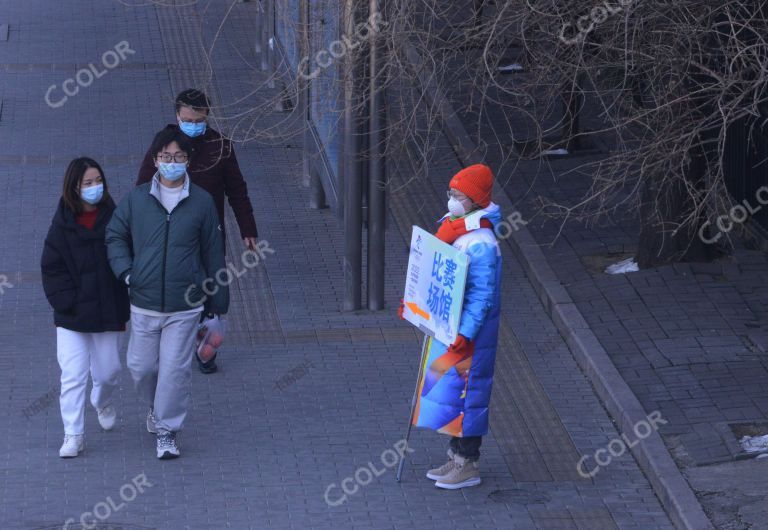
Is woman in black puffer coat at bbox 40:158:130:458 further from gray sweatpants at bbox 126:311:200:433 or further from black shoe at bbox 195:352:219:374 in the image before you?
black shoe at bbox 195:352:219:374

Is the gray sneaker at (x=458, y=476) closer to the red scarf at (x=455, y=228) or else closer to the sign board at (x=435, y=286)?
the sign board at (x=435, y=286)

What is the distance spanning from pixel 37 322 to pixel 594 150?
22.6 feet

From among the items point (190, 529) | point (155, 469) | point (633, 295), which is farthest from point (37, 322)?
point (633, 295)

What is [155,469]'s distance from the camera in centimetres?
777

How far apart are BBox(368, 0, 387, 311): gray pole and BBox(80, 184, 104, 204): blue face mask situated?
8.46ft

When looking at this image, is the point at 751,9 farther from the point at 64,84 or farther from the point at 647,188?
the point at 64,84

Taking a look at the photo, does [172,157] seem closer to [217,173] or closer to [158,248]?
[158,248]

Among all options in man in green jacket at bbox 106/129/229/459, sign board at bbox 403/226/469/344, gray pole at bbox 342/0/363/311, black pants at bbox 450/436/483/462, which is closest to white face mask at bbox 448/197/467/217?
sign board at bbox 403/226/469/344

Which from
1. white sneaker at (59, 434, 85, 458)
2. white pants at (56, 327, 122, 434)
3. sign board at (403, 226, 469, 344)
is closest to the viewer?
sign board at (403, 226, 469, 344)

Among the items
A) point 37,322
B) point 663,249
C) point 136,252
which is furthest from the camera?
point 663,249

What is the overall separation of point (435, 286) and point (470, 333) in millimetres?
385

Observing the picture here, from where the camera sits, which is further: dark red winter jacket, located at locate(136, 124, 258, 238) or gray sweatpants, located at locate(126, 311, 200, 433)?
dark red winter jacket, located at locate(136, 124, 258, 238)

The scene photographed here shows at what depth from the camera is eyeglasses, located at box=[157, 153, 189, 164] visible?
7.54 m

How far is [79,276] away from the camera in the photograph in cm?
758
